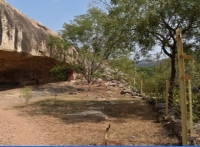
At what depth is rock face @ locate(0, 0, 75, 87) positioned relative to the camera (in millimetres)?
12773

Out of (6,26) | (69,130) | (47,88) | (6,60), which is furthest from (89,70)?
(69,130)

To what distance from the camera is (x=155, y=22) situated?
31.3 ft

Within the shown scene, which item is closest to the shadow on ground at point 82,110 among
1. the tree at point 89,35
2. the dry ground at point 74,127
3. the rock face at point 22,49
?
the dry ground at point 74,127

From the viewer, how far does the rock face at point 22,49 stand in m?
12.8

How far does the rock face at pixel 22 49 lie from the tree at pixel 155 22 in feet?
17.4

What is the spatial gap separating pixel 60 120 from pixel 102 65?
12.2m

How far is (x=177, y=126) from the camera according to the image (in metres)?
6.51

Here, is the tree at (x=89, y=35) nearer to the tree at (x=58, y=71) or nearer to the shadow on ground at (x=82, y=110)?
→ the tree at (x=58, y=71)

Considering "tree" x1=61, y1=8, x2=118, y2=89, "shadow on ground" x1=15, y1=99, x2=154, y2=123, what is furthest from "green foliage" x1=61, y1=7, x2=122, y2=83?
"shadow on ground" x1=15, y1=99, x2=154, y2=123

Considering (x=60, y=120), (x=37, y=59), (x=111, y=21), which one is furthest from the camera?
(x=37, y=59)

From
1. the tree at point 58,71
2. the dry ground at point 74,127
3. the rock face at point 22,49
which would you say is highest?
the rock face at point 22,49

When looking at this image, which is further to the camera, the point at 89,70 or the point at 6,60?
the point at 89,70

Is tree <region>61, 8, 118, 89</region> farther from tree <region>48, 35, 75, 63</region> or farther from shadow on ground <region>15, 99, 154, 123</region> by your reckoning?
shadow on ground <region>15, 99, 154, 123</region>

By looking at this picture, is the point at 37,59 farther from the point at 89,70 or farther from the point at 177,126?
the point at 177,126
